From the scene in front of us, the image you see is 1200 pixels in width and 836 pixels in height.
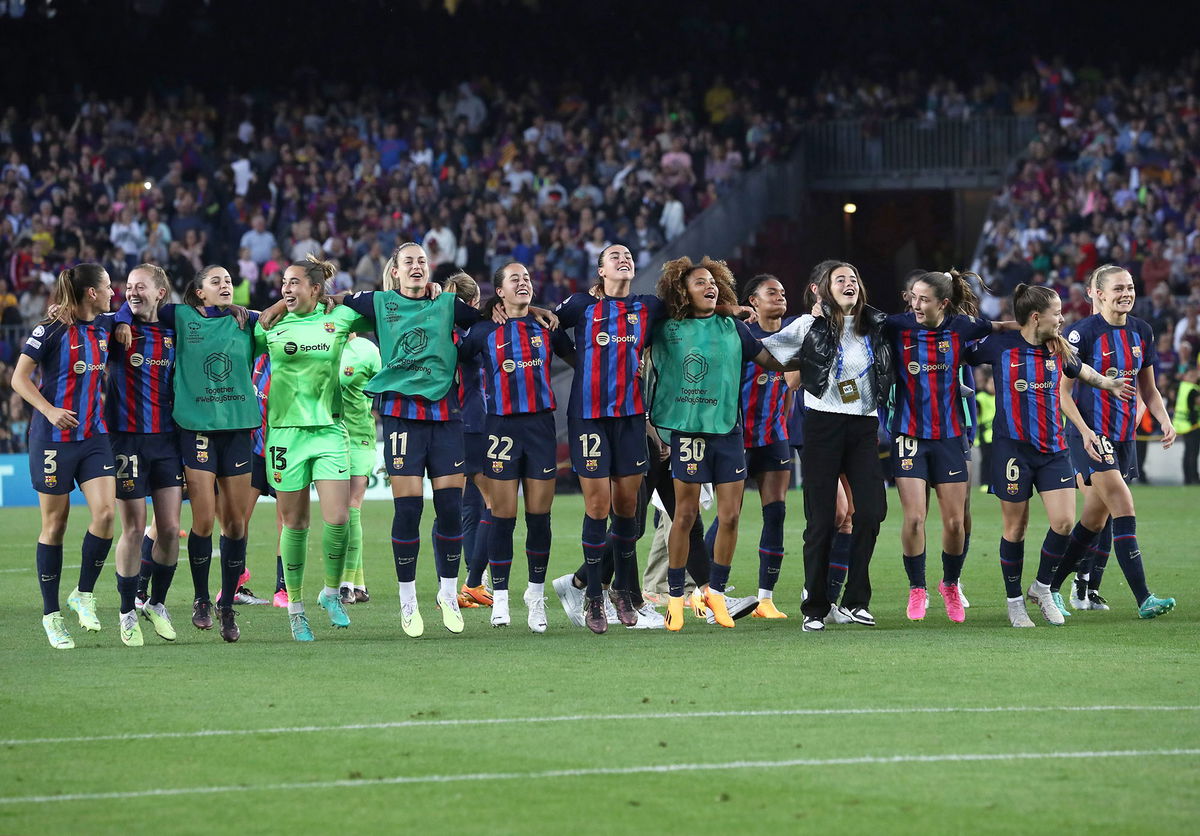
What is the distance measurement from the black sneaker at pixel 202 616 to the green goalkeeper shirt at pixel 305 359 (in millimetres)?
1254

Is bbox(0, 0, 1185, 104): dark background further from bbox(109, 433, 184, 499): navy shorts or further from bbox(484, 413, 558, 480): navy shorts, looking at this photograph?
bbox(109, 433, 184, 499): navy shorts

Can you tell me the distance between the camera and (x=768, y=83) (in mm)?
34938

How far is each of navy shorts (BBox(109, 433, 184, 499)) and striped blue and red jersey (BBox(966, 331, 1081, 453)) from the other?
477 cm

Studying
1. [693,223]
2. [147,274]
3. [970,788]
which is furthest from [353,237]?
[970,788]

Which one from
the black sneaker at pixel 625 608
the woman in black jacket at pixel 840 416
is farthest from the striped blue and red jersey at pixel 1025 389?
the black sneaker at pixel 625 608

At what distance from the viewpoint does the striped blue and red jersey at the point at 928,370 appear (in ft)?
34.5

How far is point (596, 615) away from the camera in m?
10.4

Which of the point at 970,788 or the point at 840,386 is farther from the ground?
the point at 840,386

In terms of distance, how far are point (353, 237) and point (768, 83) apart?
9.59 meters

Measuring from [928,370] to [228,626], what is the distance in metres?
4.36

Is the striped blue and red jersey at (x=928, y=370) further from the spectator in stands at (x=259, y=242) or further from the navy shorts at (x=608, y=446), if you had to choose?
the spectator in stands at (x=259, y=242)

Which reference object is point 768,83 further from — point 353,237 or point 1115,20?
point 353,237

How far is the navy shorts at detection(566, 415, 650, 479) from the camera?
1012cm

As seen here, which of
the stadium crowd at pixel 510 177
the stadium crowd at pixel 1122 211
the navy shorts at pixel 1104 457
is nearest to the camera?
the navy shorts at pixel 1104 457
